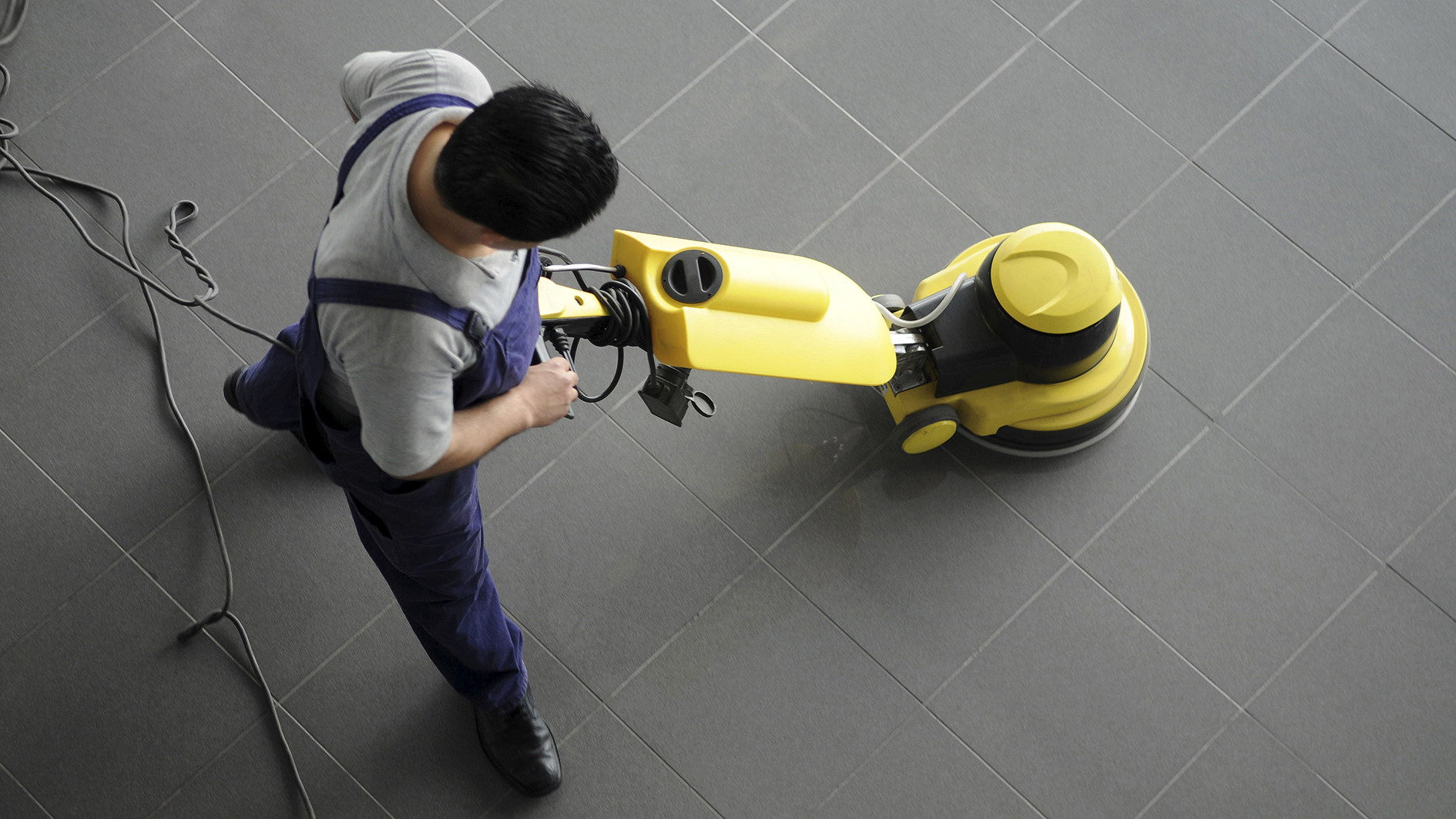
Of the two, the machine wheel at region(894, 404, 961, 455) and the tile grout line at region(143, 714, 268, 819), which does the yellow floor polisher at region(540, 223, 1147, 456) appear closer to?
the machine wheel at region(894, 404, 961, 455)

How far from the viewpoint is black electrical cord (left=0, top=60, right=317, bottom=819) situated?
1726mm

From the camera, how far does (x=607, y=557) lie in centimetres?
182

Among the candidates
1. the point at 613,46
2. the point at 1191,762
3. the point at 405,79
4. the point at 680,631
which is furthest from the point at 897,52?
the point at 1191,762

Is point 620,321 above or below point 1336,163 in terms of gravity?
above

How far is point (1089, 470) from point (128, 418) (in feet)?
5.72

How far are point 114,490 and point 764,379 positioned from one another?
3.83 ft

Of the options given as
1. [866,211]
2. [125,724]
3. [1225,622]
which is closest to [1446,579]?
[1225,622]

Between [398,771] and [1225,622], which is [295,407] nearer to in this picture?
[398,771]

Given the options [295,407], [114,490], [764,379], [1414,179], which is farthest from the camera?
[1414,179]

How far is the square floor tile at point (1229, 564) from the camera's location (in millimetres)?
1816

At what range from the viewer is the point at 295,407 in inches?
59.4

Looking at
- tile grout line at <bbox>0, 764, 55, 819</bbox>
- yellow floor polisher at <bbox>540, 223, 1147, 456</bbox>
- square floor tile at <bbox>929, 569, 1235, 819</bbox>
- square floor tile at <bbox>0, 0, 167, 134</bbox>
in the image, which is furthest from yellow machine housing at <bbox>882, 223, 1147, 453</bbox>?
square floor tile at <bbox>0, 0, 167, 134</bbox>

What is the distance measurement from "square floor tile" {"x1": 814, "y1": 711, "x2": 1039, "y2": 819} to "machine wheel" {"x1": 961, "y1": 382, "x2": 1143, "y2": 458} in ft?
1.68

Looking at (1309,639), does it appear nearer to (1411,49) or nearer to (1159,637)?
(1159,637)
